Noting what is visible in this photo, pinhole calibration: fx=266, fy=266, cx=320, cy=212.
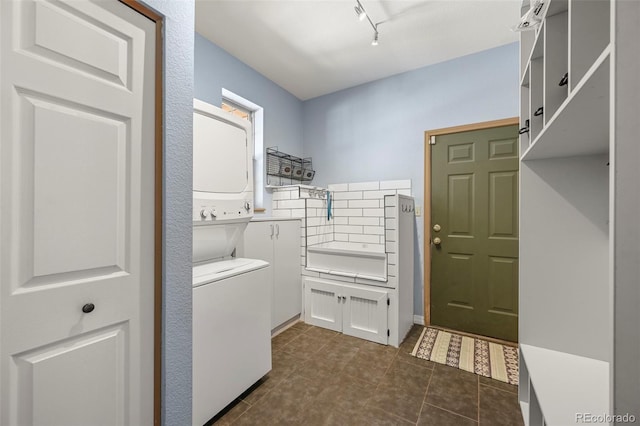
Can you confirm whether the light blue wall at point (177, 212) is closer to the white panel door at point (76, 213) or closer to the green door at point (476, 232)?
the white panel door at point (76, 213)

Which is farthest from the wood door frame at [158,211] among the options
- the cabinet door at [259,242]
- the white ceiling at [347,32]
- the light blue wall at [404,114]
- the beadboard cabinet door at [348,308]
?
the light blue wall at [404,114]

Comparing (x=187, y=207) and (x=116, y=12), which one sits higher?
(x=116, y=12)

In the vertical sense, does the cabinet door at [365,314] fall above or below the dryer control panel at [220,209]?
below

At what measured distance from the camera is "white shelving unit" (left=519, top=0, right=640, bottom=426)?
0.48m

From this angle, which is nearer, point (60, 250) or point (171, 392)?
point (60, 250)

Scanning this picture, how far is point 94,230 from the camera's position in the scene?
2.97ft

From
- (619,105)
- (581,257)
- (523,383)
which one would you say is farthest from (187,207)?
(523,383)

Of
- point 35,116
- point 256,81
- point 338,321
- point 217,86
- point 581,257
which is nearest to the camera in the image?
point 35,116

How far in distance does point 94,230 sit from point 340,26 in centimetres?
220

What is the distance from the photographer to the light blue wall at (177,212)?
42.5 inches

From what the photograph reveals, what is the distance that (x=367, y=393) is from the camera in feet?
5.70

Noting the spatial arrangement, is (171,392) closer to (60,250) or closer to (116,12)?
(60,250)

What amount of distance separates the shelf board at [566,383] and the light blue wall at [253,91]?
2.49 meters

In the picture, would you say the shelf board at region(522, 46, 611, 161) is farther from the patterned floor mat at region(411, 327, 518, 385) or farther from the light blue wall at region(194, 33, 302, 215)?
the light blue wall at region(194, 33, 302, 215)
